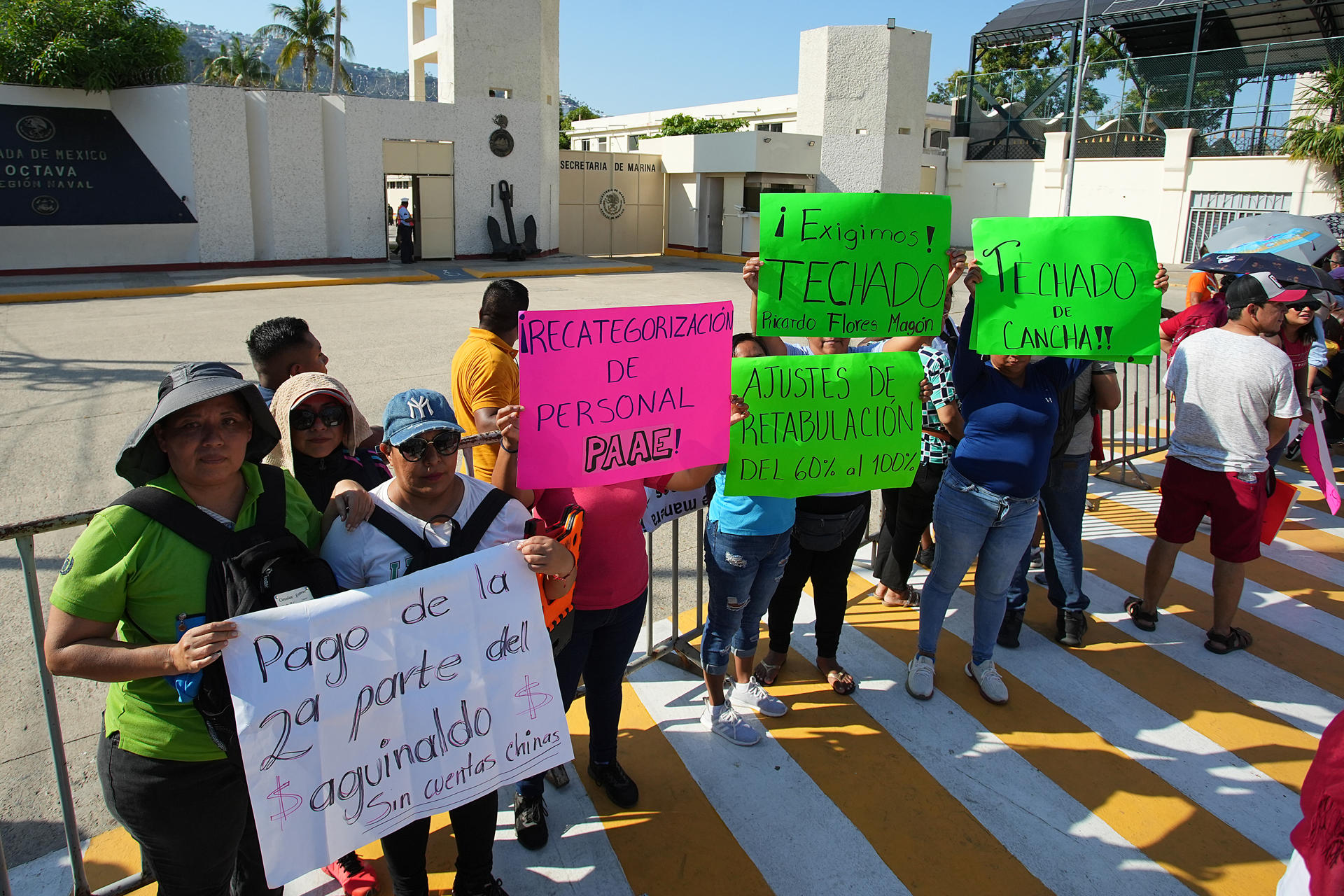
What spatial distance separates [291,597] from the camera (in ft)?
7.21

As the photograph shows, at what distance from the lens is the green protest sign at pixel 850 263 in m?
3.55

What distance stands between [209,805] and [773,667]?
269 cm

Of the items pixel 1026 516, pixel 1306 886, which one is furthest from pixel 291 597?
pixel 1026 516

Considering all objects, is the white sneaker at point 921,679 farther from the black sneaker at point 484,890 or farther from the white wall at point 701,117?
the white wall at point 701,117

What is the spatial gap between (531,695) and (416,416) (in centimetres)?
93

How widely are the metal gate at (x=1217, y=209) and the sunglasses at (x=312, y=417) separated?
28912 mm

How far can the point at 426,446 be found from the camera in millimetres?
2451

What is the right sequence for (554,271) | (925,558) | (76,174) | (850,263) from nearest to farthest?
(850,263) < (925,558) < (76,174) < (554,271)

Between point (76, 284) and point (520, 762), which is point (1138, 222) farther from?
point (76, 284)

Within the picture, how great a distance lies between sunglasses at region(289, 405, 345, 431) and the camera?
293cm

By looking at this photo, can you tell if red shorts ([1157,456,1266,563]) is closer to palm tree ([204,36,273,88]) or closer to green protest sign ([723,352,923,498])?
green protest sign ([723,352,923,498])

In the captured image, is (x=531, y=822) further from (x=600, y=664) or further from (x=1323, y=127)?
(x=1323, y=127)

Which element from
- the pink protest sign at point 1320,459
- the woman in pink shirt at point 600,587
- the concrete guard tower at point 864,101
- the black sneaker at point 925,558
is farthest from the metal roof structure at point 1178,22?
the woman in pink shirt at point 600,587

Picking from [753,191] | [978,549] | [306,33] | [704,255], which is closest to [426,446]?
[978,549]
